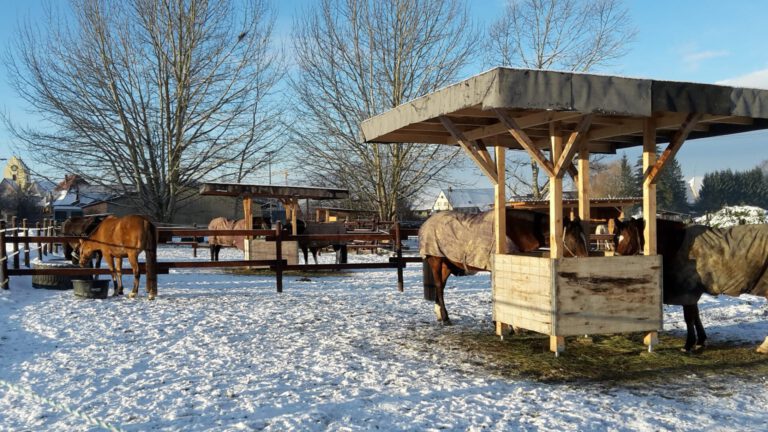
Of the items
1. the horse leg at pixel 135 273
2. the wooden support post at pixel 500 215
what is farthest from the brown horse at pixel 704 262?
the horse leg at pixel 135 273

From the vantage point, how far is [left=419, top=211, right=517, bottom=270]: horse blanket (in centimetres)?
672

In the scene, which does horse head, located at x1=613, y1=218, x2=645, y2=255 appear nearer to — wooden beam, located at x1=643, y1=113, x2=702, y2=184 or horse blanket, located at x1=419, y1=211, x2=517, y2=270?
wooden beam, located at x1=643, y1=113, x2=702, y2=184

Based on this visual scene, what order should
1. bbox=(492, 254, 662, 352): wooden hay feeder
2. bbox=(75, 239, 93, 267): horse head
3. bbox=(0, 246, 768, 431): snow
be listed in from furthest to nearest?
bbox=(75, 239, 93, 267): horse head
bbox=(492, 254, 662, 352): wooden hay feeder
bbox=(0, 246, 768, 431): snow

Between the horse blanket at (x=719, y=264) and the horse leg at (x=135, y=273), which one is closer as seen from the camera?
the horse blanket at (x=719, y=264)

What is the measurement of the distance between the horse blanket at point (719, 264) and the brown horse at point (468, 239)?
3.77 ft

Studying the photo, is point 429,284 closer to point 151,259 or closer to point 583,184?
point 583,184

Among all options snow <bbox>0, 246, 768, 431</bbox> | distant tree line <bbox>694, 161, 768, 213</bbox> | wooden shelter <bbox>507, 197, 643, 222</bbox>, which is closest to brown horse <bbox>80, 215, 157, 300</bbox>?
snow <bbox>0, 246, 768, 431</bbox>

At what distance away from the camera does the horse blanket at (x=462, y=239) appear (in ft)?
22.0

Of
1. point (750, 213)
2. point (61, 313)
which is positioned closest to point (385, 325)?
point (61, 313)

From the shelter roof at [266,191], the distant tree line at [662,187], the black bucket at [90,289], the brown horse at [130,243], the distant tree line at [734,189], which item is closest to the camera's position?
the black bucket at [90,289]

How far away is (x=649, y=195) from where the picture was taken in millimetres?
5848

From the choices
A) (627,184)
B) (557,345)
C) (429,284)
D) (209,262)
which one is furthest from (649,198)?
(627,184)

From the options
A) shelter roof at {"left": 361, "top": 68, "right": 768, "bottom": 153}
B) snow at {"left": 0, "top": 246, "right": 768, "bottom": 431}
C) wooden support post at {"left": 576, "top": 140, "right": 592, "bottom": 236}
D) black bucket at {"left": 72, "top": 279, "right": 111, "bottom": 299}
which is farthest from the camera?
black bucket at {"left": 72, "top": 279, "right": 111, "bottom": 299}

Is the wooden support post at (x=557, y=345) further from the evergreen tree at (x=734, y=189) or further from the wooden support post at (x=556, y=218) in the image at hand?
the evergreen tree at (x=734, y=189)
